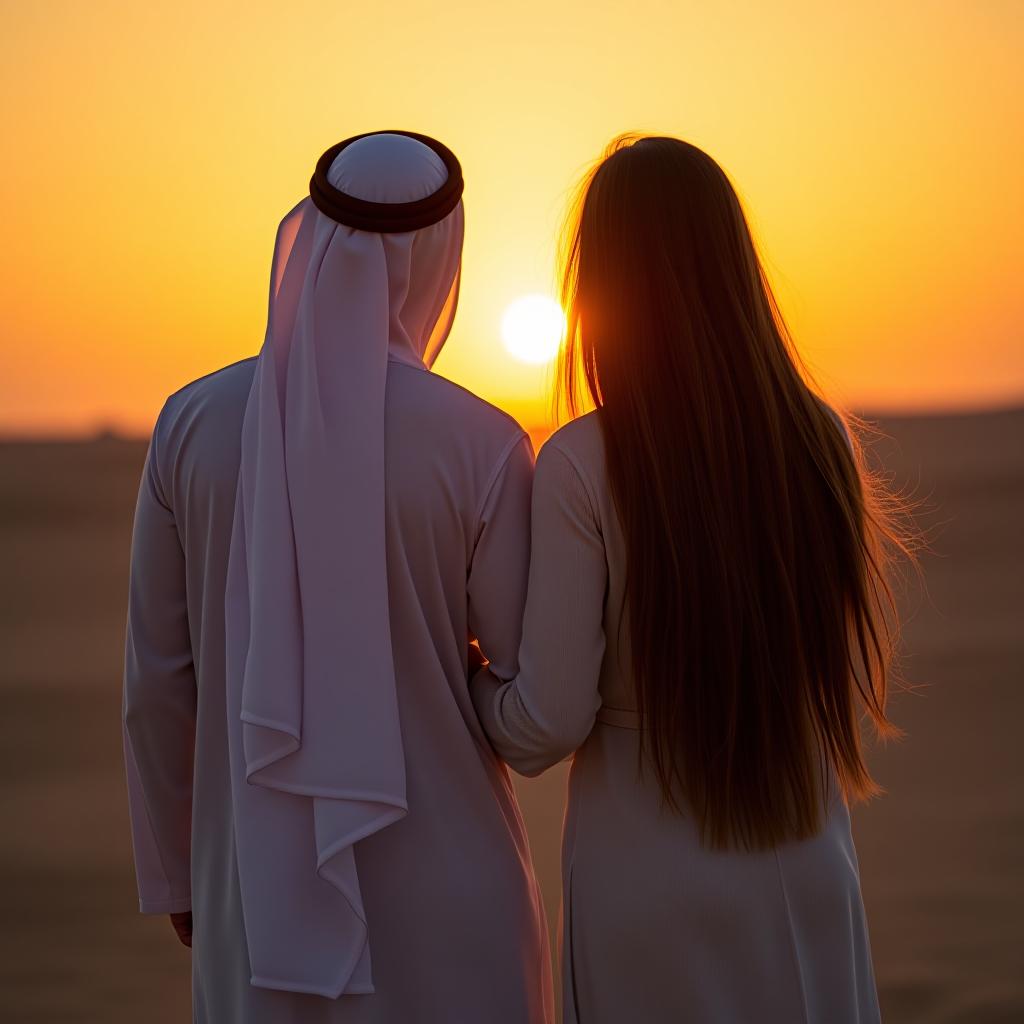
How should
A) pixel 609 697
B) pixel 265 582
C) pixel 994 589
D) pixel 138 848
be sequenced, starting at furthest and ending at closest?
pixel 994 589 < pixel 138 848 < pixel 609 697 < pixel 265 582

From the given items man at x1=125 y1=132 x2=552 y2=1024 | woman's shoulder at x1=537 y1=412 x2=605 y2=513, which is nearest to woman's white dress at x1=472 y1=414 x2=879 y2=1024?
woman's shoulder at x1=537 y1=412 x2=605 y2=513

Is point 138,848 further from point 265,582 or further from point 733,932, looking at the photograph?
point 733,932

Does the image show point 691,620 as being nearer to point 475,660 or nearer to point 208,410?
point 475,660

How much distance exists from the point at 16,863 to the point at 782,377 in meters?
4.62

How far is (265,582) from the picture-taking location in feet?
6.98

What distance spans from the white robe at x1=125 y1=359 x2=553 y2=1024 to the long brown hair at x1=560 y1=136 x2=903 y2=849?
0.25m

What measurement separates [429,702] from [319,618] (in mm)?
263

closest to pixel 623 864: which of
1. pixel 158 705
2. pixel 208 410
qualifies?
pixel 158 705

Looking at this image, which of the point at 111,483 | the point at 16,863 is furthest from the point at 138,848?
the point at 111,483

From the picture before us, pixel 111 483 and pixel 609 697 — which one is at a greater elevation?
pixel 609 697

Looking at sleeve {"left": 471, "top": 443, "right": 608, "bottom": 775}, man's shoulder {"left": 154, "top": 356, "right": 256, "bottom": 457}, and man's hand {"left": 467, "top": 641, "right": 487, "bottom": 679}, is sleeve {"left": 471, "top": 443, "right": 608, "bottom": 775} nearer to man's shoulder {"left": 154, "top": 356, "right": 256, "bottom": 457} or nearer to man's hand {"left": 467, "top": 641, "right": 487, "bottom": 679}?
man's hand {"left": 467, "top": 641, "right": 487, "bottom": 679}

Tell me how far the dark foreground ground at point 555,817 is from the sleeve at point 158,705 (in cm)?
196

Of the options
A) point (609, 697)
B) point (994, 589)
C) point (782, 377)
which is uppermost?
point (782, 377)

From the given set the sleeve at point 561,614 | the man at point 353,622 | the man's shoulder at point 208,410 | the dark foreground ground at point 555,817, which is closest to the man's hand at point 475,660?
the man at point 353,622
